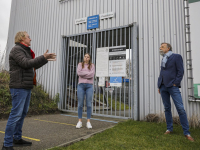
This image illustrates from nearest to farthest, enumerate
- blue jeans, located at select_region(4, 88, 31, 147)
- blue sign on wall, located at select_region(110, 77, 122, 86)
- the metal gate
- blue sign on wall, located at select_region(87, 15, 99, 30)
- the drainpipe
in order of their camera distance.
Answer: blue jeans, located at select_region(4, 88, 31, 147) → the drainpipe → the metal gate → blue sign on wall, located at select_region(110, 77, 122, 86) → blue sign on wall, located at select_region(87, 15, 99, 30)

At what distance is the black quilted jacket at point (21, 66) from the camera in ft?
7.94

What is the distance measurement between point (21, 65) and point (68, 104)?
13.4ft

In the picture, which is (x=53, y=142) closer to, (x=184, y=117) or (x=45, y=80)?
(x=184, y=117)

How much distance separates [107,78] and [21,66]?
3.37m

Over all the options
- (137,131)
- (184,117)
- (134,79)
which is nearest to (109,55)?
(134,79)

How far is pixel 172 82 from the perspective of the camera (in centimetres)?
321

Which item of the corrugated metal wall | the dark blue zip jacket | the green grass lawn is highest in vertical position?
the corrugated metal wall

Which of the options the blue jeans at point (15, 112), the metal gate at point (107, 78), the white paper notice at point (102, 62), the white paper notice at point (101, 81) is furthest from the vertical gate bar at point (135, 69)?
the blue jeans at point (15, 112)

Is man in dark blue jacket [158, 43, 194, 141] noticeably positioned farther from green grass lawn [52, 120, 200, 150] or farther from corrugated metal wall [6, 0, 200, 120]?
corrugated metal wall [6, 0, 200, 120]

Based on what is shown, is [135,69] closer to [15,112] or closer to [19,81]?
[19,81]

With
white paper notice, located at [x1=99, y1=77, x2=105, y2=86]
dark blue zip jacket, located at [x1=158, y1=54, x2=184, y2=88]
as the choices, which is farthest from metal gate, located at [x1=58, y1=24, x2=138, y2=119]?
dark blue zip jacket, located at [x1=158, y1=54, x2=184, y2=88]

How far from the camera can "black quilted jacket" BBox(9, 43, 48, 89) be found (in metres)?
2.42

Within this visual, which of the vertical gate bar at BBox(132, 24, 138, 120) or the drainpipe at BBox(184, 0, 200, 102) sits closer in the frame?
the drainpipe at BBox(184, 0, 200, 102)

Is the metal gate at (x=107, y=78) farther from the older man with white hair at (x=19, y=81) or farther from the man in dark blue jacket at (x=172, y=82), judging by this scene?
the older man with white hair at (x=19, y=81)
